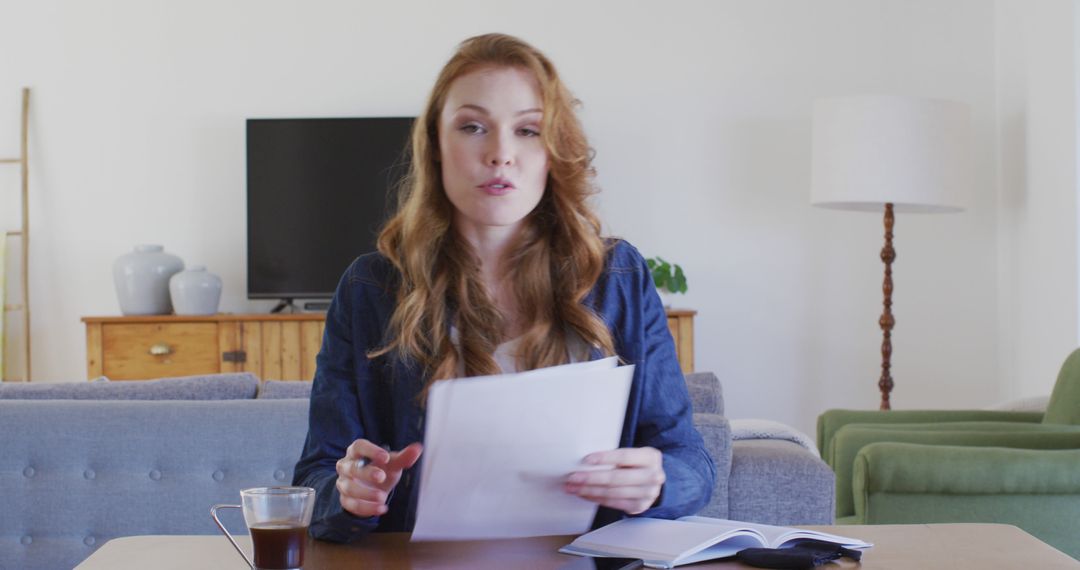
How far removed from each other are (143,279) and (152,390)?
293 centimetres

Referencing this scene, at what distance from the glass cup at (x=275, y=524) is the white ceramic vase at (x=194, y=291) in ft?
14.0

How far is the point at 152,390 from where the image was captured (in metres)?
2.46

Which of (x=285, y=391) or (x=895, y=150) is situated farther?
(x=895, y=150)

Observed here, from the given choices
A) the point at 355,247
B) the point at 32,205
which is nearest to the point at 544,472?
the point at 355,247

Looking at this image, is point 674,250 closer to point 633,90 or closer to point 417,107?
point 633,90

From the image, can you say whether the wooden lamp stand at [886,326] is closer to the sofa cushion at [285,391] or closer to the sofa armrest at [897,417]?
the sofa armrest at [897,417]

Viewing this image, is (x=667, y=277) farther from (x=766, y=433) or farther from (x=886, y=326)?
(x=766, y=433)

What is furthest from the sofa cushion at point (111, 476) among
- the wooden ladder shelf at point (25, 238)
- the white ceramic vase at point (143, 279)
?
the wooden ladder shelf at point (25, 238)

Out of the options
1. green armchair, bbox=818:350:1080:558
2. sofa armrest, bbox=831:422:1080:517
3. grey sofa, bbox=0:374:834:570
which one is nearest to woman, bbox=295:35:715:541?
grey sofa, bbox=0:374:834:570

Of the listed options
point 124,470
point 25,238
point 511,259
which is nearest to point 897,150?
point 124,470

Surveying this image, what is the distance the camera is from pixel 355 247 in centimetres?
534

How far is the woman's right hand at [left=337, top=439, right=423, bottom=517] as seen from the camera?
1125mm

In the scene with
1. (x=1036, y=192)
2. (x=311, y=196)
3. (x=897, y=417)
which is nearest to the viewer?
(x=897, y=417)

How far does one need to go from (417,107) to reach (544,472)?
14.9ft
